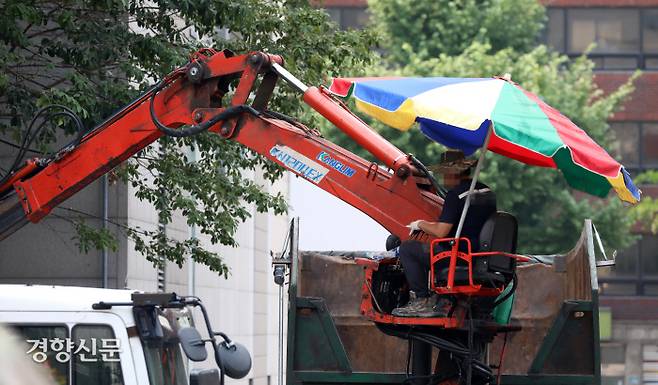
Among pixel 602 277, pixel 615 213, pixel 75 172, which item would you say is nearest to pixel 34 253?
pixel 75 172

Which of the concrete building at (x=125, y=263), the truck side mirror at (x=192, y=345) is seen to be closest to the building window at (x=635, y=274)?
the concrete building at (x=125, y=263)

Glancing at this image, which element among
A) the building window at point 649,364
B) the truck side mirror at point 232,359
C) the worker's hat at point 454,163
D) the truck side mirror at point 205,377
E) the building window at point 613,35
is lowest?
the building window at point 649,364

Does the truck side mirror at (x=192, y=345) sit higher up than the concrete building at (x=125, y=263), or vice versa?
the concrete building at (x=125, y=263)

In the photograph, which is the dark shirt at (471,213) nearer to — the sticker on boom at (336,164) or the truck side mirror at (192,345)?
the sticker on boom at (336,164)

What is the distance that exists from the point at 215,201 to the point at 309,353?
5.76 metres

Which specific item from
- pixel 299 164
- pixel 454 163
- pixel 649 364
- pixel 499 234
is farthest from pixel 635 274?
pixel 499 234

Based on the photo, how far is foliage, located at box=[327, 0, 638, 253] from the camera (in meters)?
36.2

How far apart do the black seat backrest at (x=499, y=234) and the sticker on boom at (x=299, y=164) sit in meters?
1.39

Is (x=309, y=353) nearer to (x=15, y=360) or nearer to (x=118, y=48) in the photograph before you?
(x=15, y=360)

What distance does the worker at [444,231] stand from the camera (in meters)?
10.3

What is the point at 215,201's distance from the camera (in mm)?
16438

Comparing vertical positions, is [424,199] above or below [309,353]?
above

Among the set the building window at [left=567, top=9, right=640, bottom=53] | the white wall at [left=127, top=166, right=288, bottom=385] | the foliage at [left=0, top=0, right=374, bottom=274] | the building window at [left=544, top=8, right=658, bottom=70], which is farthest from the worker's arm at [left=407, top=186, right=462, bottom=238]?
the building window at [left=567, top=9, right=640, bottom=53]

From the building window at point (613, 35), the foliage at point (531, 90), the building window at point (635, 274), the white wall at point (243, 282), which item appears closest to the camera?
the white wall at point (243, 282)
